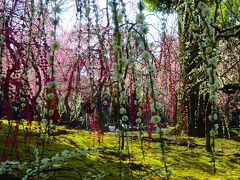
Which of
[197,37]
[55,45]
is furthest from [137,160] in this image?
[55,45]

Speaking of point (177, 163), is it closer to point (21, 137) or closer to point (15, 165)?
point (21, 137)

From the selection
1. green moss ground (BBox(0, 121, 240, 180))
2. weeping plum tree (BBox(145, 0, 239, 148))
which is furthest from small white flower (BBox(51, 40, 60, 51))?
green moss ground (BBox(0, 121, 240, 180))

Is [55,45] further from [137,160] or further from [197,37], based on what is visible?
[137,160]

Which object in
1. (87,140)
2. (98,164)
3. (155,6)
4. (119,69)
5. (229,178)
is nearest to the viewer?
(119,69)

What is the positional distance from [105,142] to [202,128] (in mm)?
4446

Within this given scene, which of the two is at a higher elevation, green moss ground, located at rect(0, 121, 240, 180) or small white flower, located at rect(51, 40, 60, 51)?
small white flower, located at rect(51, 40, 60, 51)

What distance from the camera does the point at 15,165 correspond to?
76.9 inches

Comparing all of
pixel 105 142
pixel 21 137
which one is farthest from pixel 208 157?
pixel 21 137

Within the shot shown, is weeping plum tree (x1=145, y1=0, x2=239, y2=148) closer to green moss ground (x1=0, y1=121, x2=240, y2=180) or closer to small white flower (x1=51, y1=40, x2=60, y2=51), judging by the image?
green moss ground (x1=0, y1=121, x2=240, y2=180)

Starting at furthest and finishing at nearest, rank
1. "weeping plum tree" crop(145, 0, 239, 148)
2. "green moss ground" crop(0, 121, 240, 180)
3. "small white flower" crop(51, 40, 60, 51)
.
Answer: "green moss ground" crop(0, 121, 240, 180)
"weeping plum tree" crop(145, 0, 239, 148)
"small white flower" crop(51, 40, 60, 51)

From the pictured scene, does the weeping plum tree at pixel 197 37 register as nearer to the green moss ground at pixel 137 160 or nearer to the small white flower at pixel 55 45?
the green moss ground at pixel 137 160

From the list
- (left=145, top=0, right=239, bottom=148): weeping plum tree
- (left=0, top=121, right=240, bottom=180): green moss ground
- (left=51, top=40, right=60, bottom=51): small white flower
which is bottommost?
(left=0, top=121, right=240, bottom=180): green moss ground

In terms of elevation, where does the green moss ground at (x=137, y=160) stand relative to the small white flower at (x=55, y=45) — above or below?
below

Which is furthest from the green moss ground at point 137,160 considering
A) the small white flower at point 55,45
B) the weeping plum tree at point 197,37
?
the small white flower at point 55,45
